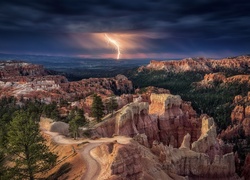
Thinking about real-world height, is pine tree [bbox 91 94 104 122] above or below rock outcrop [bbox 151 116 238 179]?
above

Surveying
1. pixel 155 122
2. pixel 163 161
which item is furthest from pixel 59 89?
pixel 163 161

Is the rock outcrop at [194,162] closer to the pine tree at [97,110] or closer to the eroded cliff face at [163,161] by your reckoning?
the eroded cliff face at [163,161]

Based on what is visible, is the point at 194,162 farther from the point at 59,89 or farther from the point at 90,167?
the point at 59,89

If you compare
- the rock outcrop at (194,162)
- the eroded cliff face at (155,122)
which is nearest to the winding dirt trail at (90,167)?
the rock outcrop at (194,162)

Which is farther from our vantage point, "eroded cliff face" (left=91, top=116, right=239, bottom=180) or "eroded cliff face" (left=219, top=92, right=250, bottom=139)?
"eroded cliff face" (left=219, top=92, right=250, bottom=139)

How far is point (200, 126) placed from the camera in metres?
62.1

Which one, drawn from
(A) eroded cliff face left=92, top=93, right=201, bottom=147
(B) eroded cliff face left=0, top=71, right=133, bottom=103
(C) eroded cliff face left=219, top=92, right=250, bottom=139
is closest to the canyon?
(A) eroded cliff face left=92, top=93, right=201, bottom=147

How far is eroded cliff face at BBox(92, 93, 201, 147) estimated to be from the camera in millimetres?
51781

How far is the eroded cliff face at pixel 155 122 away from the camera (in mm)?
51781

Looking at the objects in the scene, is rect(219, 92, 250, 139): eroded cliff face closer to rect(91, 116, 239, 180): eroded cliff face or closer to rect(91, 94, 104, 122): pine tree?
rect(91, 116, 239, 180): eroded cliff face

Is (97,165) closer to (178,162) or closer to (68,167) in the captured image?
(68,167)

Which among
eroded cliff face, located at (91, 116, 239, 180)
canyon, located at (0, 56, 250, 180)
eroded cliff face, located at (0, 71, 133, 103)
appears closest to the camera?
eroded cliff face, located at (91, 116, 239, 180)

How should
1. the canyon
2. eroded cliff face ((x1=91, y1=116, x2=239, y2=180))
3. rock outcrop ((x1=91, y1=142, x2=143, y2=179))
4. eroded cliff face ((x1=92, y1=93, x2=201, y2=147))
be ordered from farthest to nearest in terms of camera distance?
eroded cliff face ((x1=92, y1=93, x2=201, y2=147)), the canyon, eroded cliff face ((x1=91, y1=116, x2=239, y2=180)), rock outcrop ((x1=91, y1=142, x2=143, y2=179))

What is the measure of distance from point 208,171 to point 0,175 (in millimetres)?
27401
